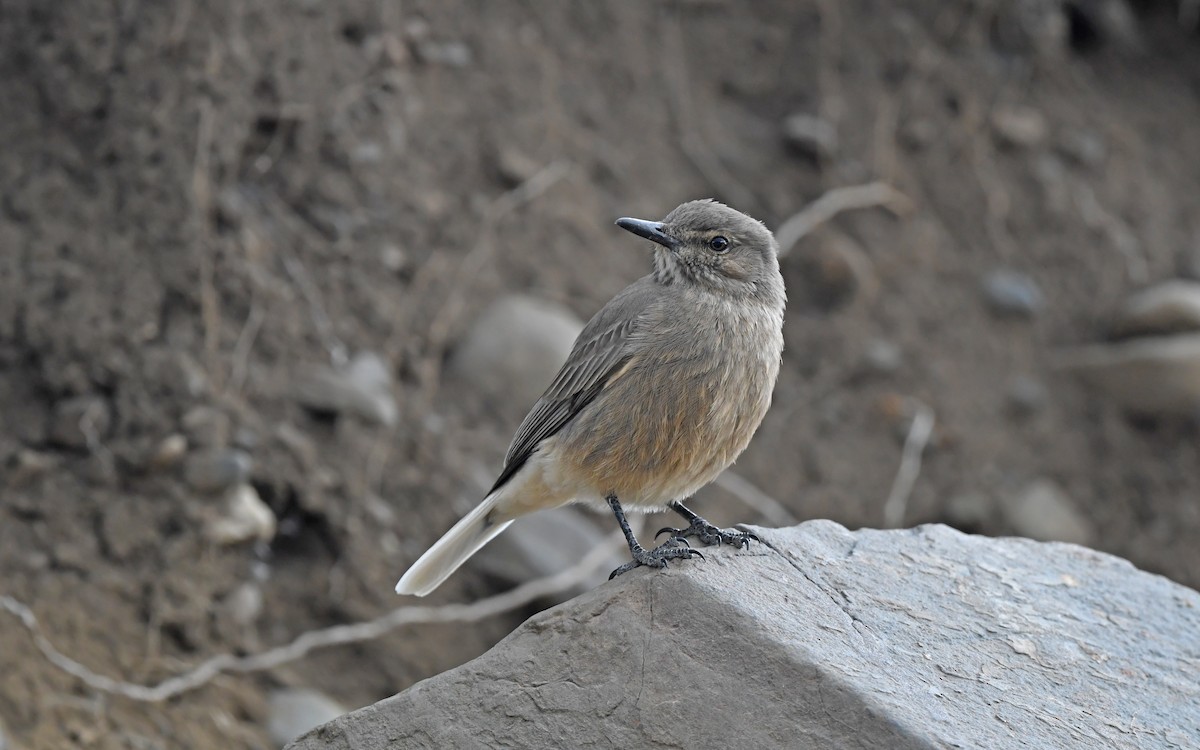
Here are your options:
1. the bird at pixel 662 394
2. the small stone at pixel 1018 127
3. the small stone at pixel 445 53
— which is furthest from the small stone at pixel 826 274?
the bird at pixel 662 394

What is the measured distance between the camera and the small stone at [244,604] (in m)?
6.05

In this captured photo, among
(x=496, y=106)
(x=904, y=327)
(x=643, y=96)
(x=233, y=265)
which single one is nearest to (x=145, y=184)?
(x=233, y=265)

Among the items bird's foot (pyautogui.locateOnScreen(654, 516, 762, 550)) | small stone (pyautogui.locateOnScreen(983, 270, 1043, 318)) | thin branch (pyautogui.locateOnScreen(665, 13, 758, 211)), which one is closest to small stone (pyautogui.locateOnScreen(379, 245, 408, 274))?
thin branch (pyautogui.locateOnScreen(665, 13, 758, 211))

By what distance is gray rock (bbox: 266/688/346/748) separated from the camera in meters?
5.68

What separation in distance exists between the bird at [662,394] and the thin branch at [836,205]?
359 centimetres

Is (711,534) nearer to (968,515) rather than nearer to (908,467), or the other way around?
(908,467)

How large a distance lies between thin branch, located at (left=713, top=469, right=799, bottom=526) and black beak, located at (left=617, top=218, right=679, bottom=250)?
9.01ft

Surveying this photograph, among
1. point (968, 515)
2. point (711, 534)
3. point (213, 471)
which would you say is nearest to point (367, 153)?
point (213, 471)

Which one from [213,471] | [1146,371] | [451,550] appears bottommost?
[213,471]

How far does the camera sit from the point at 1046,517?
27.7 feet

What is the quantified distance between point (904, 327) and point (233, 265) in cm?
A: 461

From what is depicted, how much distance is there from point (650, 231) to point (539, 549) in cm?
224

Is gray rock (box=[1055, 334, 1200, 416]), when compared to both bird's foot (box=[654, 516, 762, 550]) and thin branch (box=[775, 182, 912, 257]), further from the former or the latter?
bird's foot (box=[654, 516, 762, 550])

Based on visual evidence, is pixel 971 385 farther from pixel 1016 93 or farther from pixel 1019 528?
pixel 1016 93
